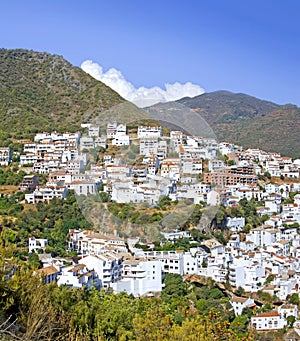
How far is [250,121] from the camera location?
86.7ft

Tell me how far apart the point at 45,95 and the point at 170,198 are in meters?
14.5

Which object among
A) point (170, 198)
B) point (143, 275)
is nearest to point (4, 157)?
point (143, 275)

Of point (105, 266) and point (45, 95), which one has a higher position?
point (45, 95)

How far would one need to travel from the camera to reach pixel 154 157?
13.7 ft

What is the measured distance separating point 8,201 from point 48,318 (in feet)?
24.4

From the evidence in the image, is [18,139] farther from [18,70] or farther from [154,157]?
[154,157]

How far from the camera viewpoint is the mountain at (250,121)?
21.8 m

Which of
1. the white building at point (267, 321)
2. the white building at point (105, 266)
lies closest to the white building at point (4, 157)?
the white building at point (105, 266)

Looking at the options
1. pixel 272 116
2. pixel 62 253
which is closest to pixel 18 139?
pixel 62 253

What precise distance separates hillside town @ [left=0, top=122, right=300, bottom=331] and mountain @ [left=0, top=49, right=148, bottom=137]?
6.39ft

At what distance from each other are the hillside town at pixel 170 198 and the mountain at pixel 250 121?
7077 mm

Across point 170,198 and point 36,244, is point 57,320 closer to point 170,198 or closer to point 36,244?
point 170,198

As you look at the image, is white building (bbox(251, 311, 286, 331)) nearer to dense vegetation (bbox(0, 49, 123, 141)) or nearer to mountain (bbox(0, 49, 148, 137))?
mountain (bbox(0, 49, 148, 137))

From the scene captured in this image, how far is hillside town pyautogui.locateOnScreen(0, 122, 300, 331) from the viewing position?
12.9 ft
